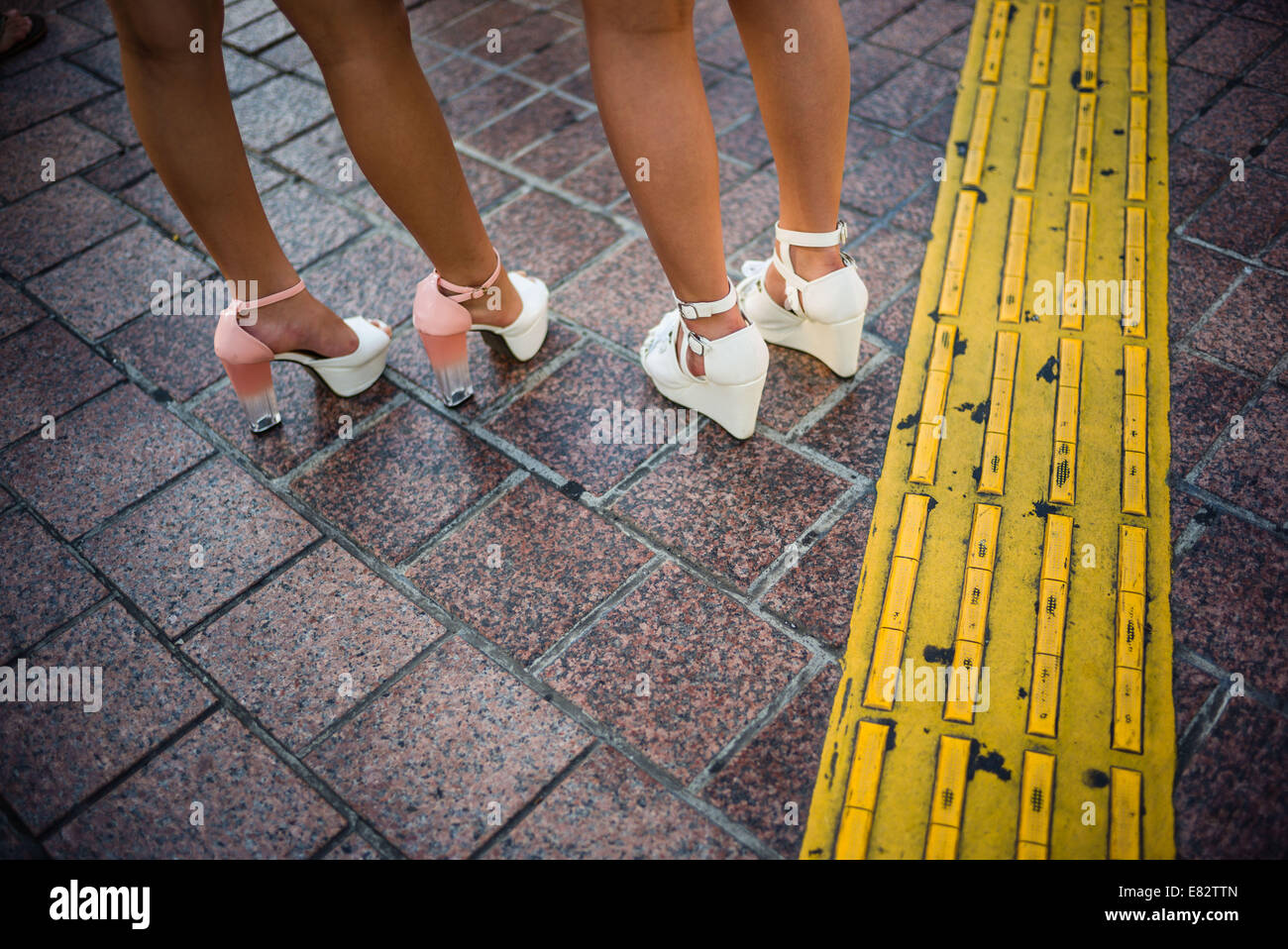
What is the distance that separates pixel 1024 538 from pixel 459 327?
4.41ft

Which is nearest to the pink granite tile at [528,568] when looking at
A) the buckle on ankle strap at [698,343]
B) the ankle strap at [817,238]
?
the buckle on ankle strap at [698,343]

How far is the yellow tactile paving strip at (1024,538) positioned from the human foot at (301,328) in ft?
4.42

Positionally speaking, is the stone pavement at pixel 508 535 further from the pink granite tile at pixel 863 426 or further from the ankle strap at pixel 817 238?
the ankle strap at pixel 817 238

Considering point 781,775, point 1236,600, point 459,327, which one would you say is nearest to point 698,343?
point 459,327

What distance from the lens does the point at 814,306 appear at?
6.68 feet

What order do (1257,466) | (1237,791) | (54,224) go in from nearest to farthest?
(1237,791)
(1257,466)
(54,224)

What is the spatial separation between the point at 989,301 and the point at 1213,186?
2.85 feet

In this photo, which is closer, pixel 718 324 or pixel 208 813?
pixel 208 813

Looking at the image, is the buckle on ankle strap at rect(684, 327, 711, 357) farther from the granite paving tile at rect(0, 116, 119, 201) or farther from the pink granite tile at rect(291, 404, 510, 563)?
the granite paving tile at rect(0, 116, 119, 201)

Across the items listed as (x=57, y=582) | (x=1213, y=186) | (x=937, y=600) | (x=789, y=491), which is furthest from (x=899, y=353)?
(x=57, y=582)

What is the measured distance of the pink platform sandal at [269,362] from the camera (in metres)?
2.01

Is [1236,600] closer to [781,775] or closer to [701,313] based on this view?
[781,775]

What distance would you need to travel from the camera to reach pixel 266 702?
1.70 m

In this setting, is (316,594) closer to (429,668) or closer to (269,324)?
(429,668)
